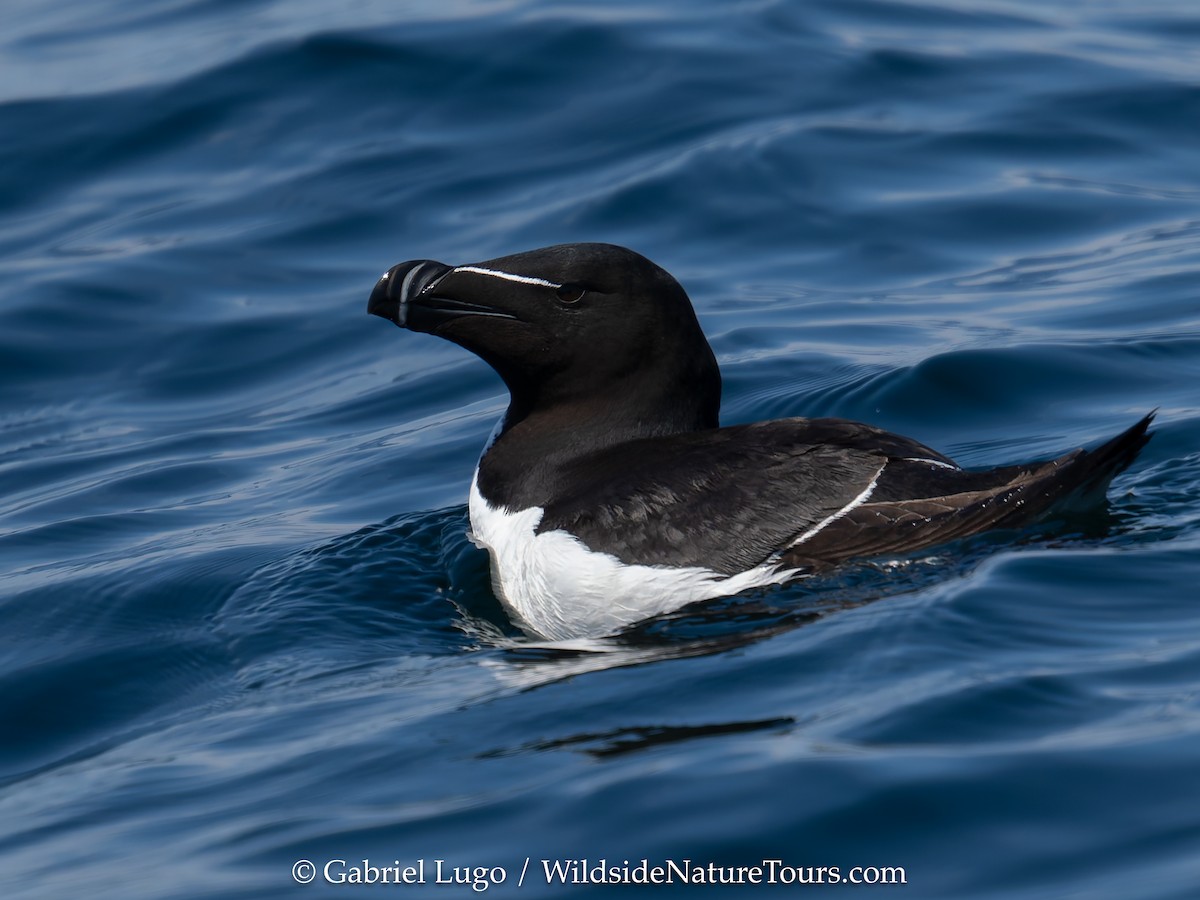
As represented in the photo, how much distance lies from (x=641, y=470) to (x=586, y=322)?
0.69 m

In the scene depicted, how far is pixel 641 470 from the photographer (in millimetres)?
5848

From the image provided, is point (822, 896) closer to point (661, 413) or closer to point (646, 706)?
point (646, 706)

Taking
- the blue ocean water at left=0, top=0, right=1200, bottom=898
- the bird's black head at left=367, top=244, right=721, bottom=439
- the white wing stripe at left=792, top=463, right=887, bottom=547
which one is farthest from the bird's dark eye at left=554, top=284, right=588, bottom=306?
the white wing stripe at left=792, top=463, right=887, bottom=547

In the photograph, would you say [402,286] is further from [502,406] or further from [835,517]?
[502,406]

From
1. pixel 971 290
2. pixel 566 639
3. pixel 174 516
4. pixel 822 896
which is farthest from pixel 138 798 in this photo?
pixel 971 290

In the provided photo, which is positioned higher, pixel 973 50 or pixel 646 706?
pixel 973 50

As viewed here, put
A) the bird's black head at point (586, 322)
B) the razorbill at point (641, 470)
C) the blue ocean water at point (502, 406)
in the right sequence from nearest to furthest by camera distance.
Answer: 1. the blue ocean water at point (502, 406)
2. the razorbill at point (641, 470)
3. the bird's black head at point (586, 322)

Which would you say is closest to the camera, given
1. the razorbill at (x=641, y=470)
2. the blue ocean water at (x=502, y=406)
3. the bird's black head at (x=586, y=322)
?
the blue ocean water at (x=502, y=406)

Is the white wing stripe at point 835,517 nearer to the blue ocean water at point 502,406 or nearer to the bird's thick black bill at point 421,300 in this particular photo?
the blue ocean water at point 502,406

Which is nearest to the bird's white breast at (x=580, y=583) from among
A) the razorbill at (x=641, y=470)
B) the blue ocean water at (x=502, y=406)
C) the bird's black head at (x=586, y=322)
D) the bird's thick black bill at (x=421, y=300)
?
the razorbill at (x=641, y=470)

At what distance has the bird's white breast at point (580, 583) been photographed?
559 centimetres

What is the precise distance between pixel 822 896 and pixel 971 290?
21.2 ft

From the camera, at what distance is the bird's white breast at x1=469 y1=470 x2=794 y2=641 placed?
18.3ft

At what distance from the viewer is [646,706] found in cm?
481
